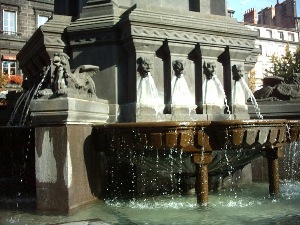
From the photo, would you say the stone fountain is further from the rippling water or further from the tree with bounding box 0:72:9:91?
the tree with bounding box 0:72:9:91

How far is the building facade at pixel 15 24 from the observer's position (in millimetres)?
41688

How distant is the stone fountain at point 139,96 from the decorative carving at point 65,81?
0.02m

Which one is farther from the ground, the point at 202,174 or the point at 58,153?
the point at 58,153

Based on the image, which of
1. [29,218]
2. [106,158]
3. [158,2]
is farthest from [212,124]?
[158,2]

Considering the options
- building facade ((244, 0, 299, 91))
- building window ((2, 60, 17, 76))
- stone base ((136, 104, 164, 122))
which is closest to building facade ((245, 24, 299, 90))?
building facade ((244, 0, 299, 91))

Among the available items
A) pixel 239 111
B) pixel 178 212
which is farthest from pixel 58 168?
pixel 239 111

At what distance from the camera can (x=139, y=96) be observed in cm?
720

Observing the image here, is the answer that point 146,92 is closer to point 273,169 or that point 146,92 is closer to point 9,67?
point 273,169

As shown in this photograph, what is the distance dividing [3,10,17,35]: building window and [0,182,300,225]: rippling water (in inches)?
1595

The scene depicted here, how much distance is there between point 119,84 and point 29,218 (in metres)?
3.18

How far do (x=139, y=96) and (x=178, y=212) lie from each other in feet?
8.05

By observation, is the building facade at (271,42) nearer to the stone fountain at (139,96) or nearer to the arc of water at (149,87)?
the stone fountain at (139,96)

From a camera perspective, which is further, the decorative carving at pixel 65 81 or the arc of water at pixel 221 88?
the arc of water at pixel 221 88

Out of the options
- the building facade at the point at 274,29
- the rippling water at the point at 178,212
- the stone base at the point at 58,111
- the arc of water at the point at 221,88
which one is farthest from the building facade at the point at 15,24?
the building facade at the point at 274,29
